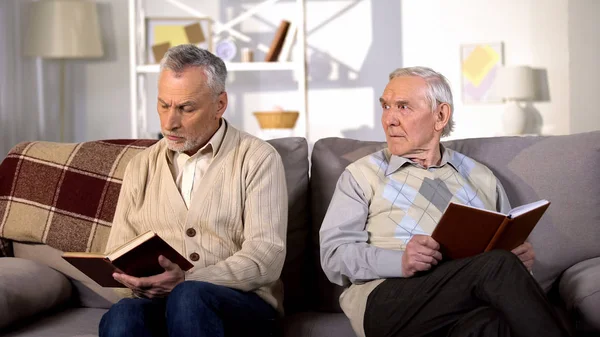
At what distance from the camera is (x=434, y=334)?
1.74 m

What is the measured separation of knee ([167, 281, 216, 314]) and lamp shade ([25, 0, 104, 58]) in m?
3.48

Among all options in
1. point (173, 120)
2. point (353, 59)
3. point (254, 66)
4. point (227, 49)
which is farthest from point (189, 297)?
point (353, 59)

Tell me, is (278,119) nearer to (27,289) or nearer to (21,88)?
(21,88)

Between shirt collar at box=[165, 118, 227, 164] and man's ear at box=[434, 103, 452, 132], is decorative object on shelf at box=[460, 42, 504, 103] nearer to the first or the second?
man's ear at box=[434, 103, 452, 132]

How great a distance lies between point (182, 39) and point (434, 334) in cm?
362

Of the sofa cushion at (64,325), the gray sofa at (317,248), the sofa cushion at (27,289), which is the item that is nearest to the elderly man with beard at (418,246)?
the gray sofa at (317,248)

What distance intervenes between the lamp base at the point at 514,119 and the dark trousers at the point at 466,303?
3.40 m

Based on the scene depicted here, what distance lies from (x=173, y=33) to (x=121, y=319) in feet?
11.4

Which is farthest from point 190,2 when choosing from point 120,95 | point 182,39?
point 120,95

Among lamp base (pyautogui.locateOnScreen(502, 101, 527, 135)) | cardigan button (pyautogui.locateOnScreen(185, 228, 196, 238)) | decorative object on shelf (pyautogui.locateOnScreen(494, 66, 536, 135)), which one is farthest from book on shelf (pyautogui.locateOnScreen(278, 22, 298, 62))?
cardigan button (pyautogui.locateOnScreen(185, 228, 196, 238))

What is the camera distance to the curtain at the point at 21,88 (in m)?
4.66

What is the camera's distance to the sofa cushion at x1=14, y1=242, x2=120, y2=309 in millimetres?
2270

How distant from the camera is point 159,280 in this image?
1.80 meters

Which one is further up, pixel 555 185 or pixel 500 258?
pixel 555 185
